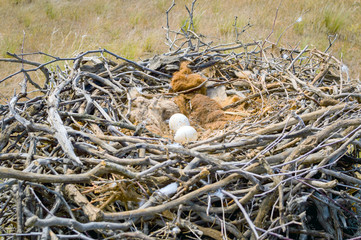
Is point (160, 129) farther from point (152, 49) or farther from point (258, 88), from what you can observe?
point (152, 49)

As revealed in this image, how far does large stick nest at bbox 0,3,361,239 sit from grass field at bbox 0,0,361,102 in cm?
245

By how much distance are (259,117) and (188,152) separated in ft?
2.77

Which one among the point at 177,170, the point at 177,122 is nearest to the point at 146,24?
the point at 177,122

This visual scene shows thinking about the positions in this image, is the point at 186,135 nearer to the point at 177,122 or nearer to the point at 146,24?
the point at 177,122

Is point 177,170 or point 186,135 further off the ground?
point 177,170

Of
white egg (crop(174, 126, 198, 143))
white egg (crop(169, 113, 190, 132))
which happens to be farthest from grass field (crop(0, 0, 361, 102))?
white egg (crop(174, 126, 198, 143))

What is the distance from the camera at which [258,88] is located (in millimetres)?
2527

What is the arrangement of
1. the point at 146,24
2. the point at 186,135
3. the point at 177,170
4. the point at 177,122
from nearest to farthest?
the point at 177,170 < the point at 186,135 < the point at 177,122 < the point at 146,24

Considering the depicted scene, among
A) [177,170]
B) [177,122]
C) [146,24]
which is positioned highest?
[177,170]

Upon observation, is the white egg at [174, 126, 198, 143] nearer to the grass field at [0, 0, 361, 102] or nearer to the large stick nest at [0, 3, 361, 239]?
the large stick nest at [0, 3, 361, 239]

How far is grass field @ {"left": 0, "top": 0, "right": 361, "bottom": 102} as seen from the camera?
16.6ft

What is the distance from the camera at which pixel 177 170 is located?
1451 mm

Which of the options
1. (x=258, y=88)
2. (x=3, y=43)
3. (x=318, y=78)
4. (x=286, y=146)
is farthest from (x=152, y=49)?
(x=286, y=146)

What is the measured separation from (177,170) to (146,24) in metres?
5.67
